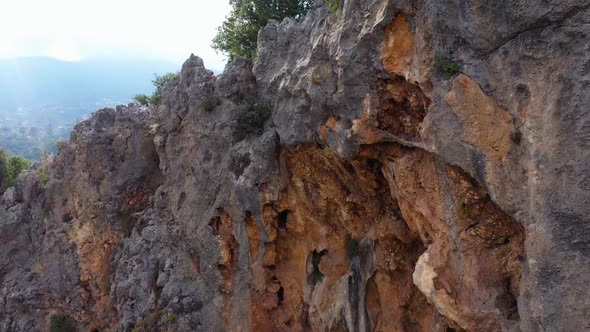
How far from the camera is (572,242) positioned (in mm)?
6723

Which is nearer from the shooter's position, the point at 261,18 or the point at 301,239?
the point at 301,239

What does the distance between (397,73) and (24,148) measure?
200883mm

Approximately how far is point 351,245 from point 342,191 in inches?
74.4

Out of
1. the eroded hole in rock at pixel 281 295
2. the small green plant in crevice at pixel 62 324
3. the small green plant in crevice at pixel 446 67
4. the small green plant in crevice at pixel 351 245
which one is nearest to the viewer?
the small green plant in crevice at pixel 446 67

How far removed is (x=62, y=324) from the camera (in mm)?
20547

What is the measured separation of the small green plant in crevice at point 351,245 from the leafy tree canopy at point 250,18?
1050 cm

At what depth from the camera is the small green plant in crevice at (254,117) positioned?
15055 millimetres

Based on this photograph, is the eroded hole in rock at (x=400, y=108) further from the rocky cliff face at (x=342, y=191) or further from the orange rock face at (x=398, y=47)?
the orange rock face at (x=398, y=47)

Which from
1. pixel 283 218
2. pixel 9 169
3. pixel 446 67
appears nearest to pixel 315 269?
pixel 283 218

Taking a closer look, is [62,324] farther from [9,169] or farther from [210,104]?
[9,169]

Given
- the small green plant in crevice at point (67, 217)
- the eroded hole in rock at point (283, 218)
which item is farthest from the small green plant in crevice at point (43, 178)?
the eroded hole in rock at point (283, 218)

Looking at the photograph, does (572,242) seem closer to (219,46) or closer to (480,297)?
(480,297)

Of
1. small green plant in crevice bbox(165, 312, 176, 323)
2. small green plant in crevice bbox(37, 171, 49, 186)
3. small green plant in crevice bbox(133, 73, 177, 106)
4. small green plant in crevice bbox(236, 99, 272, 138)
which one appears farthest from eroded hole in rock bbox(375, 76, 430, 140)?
small green plant in crevice bbox(37, 171, 49, 186)

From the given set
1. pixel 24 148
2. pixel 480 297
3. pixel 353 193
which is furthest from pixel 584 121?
pixel 24 148
